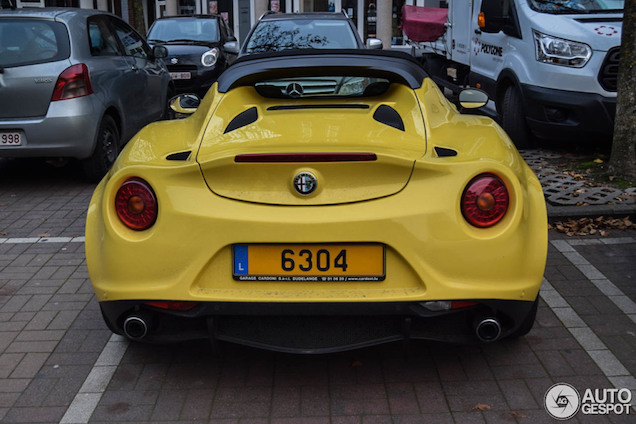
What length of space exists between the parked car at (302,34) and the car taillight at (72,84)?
223 centimetres

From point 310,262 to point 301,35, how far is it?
6471mm

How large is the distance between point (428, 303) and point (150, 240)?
1.18 m

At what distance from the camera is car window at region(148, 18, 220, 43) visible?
14.3 m

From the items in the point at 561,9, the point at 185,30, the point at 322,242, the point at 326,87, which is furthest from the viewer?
the point at 185,30

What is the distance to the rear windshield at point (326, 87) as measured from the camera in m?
4.05

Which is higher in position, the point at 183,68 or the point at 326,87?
the point at 326,87

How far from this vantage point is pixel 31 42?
709 centimetres

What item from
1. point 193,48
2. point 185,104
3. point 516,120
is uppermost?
point 185,104

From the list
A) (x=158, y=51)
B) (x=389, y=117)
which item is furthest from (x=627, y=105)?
(x=158, y=51)

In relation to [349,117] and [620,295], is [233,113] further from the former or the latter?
[620,295]

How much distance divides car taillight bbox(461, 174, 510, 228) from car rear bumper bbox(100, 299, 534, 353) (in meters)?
0.34

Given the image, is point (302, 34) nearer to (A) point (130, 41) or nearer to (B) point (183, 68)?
(A) point (130, 41)

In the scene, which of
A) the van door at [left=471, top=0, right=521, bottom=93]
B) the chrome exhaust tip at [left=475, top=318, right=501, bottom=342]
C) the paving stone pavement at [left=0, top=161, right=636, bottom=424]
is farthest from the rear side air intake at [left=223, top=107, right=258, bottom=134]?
the van door at [left=471, top=0, right=521, bottom=93]

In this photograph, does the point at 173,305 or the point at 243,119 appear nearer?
the point at 173,305
